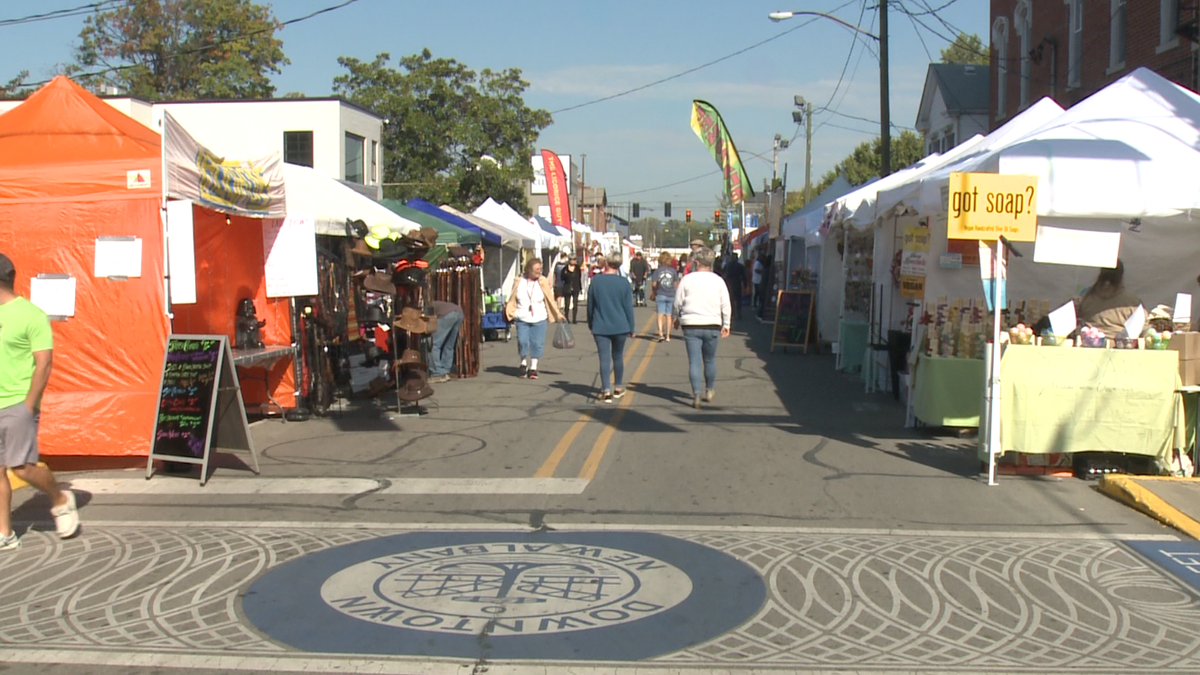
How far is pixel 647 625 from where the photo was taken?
4996mm

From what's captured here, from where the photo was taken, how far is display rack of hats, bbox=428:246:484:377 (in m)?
15.4

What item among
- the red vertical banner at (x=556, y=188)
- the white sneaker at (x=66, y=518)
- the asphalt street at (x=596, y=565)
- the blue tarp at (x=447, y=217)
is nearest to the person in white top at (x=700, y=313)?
the asphalt street at (x=596, y=565)

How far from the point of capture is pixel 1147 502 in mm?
7273

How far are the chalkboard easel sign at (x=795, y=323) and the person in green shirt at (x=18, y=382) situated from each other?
14.6 metres

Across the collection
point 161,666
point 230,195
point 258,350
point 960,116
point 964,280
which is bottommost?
point 161,666

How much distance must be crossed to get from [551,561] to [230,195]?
17.7ft

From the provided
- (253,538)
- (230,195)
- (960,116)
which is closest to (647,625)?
(253,538)

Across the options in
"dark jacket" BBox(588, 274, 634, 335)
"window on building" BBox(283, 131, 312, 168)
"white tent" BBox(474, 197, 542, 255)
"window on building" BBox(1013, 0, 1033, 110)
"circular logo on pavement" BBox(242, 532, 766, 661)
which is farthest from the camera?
"window on building" BBox(283, 131, 312, 168)

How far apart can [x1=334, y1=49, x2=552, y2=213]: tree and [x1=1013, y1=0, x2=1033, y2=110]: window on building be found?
67.1 feet

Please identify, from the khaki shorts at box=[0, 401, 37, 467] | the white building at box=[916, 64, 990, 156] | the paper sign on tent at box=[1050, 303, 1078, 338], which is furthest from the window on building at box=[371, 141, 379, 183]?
the khaki shorts at box=[0, 401, 37, 467]

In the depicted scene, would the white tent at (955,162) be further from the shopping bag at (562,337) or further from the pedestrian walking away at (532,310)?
the pedestrian walking away at (532,310)

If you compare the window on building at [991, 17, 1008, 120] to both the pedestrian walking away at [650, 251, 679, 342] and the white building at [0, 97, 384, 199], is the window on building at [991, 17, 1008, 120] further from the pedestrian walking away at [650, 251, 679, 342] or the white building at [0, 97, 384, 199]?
the white building at [0, 97, 384, 199]

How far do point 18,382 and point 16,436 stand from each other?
1.03 ft

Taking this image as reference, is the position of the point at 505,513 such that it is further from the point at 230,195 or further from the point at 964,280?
the point at 964,280
